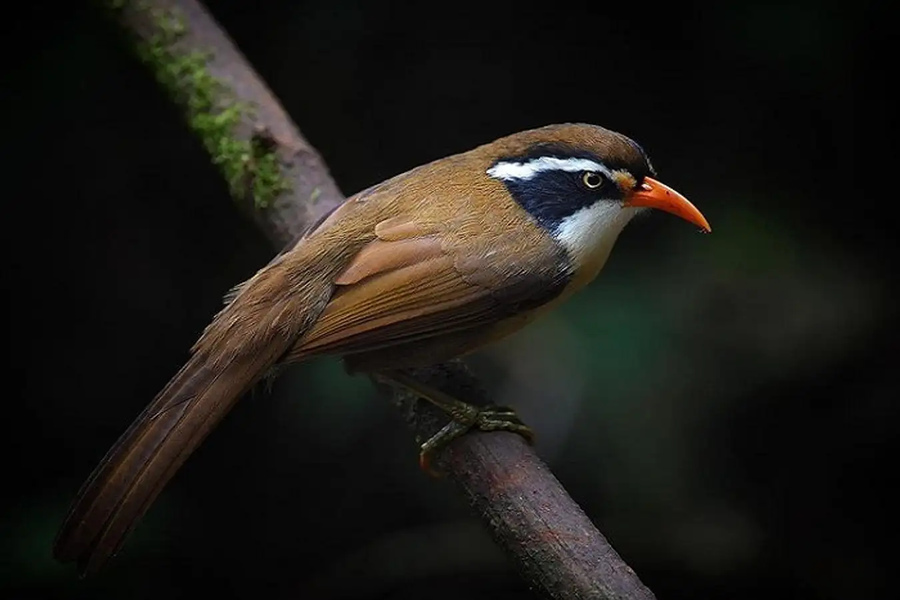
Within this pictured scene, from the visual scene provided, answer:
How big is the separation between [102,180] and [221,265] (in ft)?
1.85

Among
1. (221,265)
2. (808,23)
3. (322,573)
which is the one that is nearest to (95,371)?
(221,265)

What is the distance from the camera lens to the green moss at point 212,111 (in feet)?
11.7

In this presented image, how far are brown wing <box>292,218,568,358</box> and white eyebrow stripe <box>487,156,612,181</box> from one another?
19 cm

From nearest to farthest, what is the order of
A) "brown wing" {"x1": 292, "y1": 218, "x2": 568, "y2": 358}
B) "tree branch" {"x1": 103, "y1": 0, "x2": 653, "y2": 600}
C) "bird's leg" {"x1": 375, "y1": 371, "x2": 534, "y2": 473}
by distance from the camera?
"tree branch" {"x1": 103, "y1": 0, "x2": 653, "y2": 600} < "brown wing" {"x1": 292, "y1": 218, "x2": 568, "y2": 358} < "bird's leg" {"x1": 375, "y1": 371, "x2": 534, "y2": 473}

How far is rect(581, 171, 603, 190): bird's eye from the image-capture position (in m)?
3.08

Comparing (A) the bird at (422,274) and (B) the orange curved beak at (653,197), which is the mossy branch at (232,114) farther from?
(B) the orange curved beak at (653,197)

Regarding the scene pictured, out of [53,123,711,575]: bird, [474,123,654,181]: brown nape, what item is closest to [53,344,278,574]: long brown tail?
[53,123,711,575]: bird

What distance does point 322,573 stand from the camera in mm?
4324

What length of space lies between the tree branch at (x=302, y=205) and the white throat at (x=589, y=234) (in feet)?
1.58

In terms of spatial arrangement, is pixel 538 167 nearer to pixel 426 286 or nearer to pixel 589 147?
pixel 589 147

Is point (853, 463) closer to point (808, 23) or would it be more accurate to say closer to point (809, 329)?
point (809, 329)

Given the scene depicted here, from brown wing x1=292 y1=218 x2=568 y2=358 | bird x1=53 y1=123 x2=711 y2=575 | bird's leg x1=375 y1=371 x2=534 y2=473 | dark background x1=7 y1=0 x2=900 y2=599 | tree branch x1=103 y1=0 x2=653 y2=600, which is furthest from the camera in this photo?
dark background x1=7 y1=0 x2=900 y2=599

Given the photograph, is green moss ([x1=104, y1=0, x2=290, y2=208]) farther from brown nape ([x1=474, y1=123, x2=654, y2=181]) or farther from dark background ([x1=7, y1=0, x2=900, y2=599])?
brown nape ([x1=474, y1=123, x2=654, y2=181])

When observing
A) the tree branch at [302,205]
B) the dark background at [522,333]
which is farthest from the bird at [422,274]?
the dark background at [522,333]
